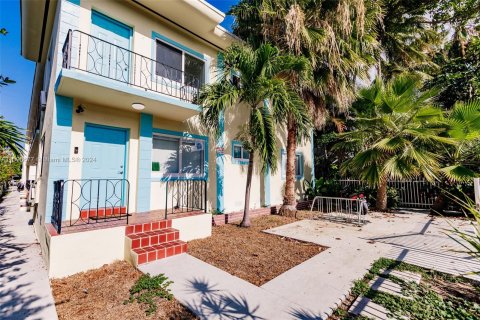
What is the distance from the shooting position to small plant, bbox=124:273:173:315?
128 inches

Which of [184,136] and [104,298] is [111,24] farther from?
[104,298]

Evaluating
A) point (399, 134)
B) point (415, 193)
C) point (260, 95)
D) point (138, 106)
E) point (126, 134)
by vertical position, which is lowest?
point (415, 193)

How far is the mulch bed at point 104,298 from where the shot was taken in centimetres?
302

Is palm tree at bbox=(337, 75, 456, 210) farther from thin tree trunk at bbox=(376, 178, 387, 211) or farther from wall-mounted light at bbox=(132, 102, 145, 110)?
wall-mounted light at bbox=(132, 102, 145, 110)

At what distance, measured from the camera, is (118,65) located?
22.1ft

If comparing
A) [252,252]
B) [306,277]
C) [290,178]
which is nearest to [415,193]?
[290,178]

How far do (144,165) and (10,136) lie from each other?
321cm

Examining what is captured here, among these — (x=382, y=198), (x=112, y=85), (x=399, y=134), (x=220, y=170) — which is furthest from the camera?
(x=382, y=198)

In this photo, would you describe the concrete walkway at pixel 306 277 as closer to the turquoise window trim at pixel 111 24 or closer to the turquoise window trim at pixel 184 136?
the turquoise window trim at pixel 184 136

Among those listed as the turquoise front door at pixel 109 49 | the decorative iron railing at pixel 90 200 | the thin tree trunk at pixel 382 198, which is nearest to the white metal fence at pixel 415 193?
the thin tree trunk at pixel 382 198

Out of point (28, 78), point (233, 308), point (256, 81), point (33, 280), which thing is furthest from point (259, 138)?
point (28, 78)

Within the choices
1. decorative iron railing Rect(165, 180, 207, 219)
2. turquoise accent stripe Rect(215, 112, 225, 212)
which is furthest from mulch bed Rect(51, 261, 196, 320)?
turquoise accent stripe Rect(215, 112, 225, 212)

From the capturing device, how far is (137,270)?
4.35 meters

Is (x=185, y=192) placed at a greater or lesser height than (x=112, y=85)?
lesser
